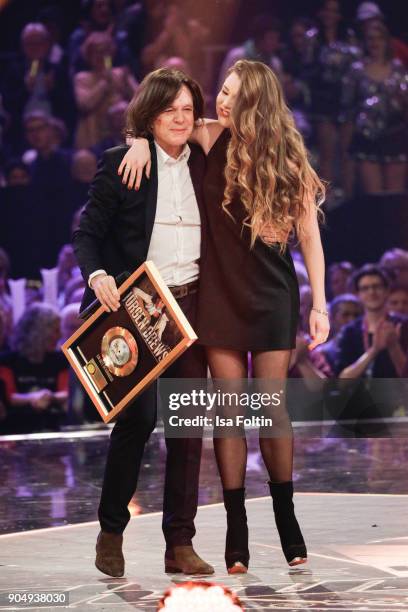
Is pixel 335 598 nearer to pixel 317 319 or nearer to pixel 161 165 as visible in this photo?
pixel 317 319

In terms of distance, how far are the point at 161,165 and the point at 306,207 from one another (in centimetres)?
41

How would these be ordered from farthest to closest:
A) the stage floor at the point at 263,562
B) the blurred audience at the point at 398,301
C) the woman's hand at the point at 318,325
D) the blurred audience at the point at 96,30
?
the blurred audience at the point at 398,301 < the blurred audience at the point at 96,30 < the woman's hand at the point at 318,325 < the stage floor at the point at 263,562

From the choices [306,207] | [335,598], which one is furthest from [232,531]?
[306,207]

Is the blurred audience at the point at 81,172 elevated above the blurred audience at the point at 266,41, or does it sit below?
below

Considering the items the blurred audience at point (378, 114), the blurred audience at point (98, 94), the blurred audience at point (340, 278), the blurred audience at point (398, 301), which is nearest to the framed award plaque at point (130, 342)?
the blurred audience at point (98, 94)

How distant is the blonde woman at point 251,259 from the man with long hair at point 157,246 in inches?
1.9

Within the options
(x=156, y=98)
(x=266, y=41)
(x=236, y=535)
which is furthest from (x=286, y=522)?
(x=266, y=41)

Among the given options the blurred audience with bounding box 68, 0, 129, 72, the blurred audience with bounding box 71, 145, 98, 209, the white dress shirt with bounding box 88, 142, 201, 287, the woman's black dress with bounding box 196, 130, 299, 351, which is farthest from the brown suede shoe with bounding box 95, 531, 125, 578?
the blurred audience with bounding box 68, 0, 129, 72

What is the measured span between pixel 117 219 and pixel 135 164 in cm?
17

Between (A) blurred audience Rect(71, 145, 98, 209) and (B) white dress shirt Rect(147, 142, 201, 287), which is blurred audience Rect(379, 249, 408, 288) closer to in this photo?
(A) blurred audience Rect(71, 145, 98, 209)

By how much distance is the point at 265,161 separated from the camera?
3.22 m

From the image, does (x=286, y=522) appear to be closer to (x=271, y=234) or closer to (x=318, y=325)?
(x=318, y=325)

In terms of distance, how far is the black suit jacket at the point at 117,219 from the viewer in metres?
3.25

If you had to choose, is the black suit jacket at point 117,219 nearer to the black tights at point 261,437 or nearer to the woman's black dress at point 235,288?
the woman's black dress at point 235,288
